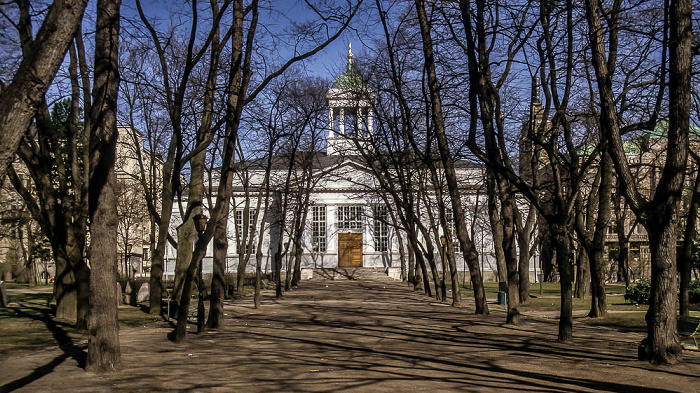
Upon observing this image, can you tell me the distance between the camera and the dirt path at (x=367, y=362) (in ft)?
33.8

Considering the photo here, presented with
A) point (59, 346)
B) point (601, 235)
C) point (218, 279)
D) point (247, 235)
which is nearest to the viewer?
point (59, 346)

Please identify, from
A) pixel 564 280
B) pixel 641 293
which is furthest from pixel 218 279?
pixel 641 293

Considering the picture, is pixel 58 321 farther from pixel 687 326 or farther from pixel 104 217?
pixel 687 326

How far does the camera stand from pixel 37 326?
1925 cm

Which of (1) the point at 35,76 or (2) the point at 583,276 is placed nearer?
(1) the point at 35,76

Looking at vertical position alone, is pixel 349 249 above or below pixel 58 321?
above

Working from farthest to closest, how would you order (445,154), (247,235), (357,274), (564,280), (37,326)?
1. (357,274)
2. (247,235)
3. (445,154)
4. (37,326)
5. (564,280)

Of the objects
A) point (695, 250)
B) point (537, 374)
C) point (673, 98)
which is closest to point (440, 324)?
point (537, 374)

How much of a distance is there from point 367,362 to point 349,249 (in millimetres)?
50401

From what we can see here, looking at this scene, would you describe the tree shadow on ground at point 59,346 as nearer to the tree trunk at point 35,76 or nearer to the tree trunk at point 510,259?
the tree trunk at point 35,76

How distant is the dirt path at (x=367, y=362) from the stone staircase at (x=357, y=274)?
38.6m

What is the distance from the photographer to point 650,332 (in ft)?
39.2

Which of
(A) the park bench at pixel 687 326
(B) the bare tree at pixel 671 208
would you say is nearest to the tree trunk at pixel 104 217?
(B) the bare tree at pixel 671 208

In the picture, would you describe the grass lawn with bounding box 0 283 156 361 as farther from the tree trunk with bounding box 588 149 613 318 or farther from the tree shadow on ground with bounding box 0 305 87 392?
the tree trunk with bounding box 588 149 613 318
